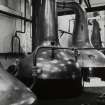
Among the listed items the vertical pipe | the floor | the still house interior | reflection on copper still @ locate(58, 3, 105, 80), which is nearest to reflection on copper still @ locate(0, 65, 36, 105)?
the still house interior

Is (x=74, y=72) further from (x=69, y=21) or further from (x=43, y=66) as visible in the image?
(x=69, y=21)

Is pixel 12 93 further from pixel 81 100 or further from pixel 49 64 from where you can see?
pixel 81 100

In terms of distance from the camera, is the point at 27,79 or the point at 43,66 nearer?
the point at 43,66

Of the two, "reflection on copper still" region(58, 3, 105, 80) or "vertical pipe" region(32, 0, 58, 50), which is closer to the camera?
"vertical pipe" region(32, 0, 58, 50)

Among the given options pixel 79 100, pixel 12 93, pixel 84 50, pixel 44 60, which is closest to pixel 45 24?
pixel 44 60

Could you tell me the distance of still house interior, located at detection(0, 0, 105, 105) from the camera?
1.60 metres

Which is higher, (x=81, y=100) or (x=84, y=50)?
(x=84, y=50)

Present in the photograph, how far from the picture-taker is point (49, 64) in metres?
2.53

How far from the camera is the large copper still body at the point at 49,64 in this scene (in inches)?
98.7

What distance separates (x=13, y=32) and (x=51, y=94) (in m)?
1.60

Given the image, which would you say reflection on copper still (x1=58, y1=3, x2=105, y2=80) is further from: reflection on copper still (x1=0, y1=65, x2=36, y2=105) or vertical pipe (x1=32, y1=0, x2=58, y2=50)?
reflection on copper still (x1=0, y1=65, x2=36, y2=105)

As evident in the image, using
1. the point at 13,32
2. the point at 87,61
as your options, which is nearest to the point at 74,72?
the point at 87,61

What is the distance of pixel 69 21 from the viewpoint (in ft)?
20.7

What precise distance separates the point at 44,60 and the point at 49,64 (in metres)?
0.08
